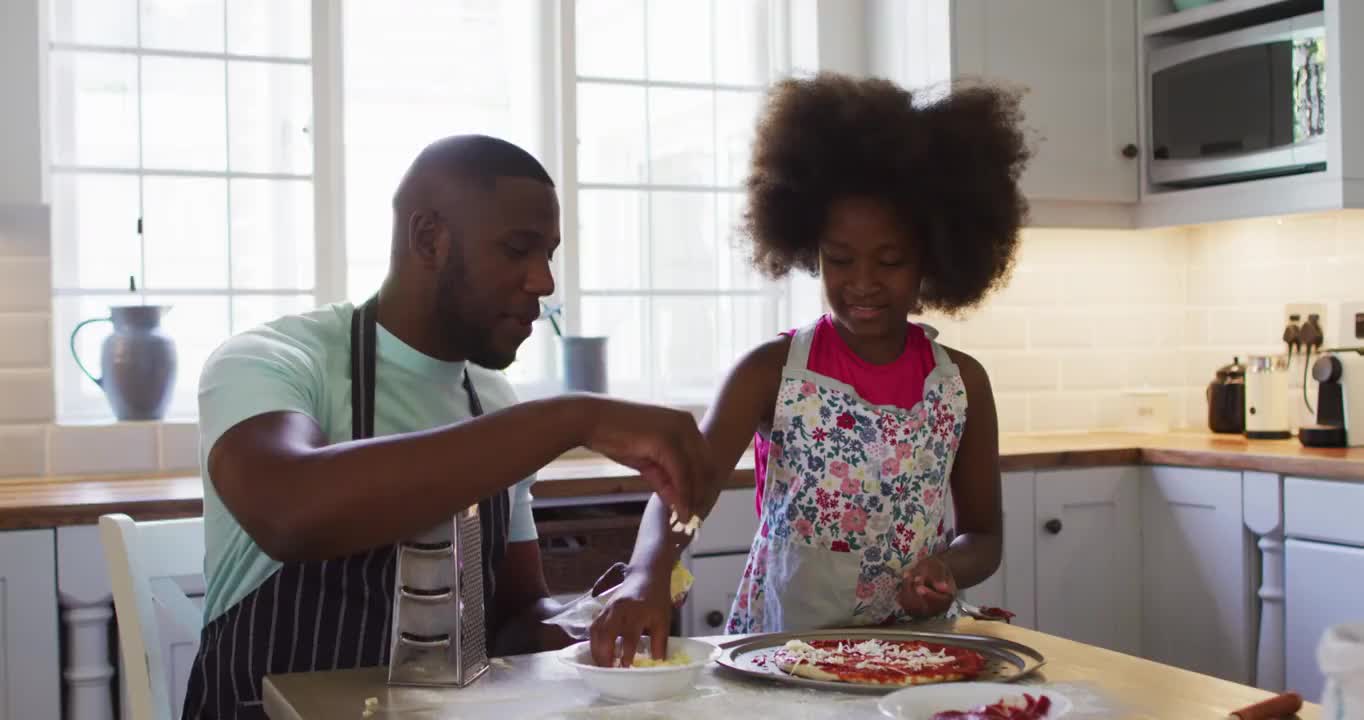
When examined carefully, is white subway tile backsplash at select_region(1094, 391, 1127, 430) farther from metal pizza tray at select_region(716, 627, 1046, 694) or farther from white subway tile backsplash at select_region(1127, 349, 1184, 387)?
metal pizza tray at select_region(716, 627, 1046, 694)

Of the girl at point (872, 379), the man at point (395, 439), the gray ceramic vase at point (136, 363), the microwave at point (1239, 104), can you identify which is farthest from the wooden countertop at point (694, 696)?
the microwave at point (1239, 104)

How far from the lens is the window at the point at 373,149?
10.8ft

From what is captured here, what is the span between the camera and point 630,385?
382cm

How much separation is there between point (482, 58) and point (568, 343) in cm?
77

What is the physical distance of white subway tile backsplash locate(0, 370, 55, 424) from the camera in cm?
311

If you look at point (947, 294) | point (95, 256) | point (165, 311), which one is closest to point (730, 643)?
point (947, 294)

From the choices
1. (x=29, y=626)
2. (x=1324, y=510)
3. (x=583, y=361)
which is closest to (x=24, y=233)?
(x=29, y=626)

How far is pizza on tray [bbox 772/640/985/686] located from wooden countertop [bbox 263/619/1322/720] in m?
0.04

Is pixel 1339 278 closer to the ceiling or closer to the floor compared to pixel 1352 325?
closer to the ceiling

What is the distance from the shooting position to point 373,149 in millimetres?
3570

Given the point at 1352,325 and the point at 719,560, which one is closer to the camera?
the point at 719,560

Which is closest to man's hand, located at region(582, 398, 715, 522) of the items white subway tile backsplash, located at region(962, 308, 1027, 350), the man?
the man

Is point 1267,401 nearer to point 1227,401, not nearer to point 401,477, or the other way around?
point 1227,401

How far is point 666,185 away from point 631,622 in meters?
2.55
